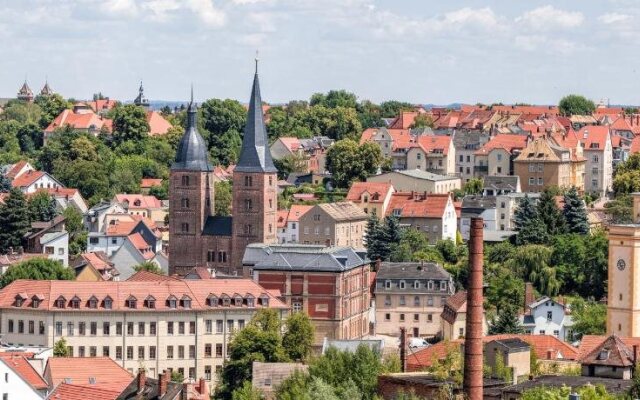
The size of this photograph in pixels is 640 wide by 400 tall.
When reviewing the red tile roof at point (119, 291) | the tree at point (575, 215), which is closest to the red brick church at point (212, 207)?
the red tile roof at point (119, 291)

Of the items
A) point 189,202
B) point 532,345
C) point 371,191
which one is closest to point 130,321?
point 532,345

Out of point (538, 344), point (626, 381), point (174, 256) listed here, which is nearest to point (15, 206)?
point (174, 256)

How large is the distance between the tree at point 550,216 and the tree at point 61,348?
3811 centimetres

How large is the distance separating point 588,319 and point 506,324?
5.64m

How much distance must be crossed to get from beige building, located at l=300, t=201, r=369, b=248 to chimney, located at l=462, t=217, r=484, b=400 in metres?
59.2

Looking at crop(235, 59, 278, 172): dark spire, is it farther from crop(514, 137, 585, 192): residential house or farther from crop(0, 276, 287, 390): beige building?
Result: crop(514, 137, 585, 192): residential house

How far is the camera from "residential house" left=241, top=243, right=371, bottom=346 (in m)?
98.5

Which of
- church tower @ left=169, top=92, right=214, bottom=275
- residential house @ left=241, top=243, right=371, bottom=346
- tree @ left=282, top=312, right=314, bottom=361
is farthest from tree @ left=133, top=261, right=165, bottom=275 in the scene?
tree @ left=282, top=312, right=314, bottom=361

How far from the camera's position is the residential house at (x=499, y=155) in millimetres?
147000

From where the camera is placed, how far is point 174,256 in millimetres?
113375

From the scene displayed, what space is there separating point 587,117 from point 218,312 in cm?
9978

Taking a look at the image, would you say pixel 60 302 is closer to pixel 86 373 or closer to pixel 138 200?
pixel 86 373

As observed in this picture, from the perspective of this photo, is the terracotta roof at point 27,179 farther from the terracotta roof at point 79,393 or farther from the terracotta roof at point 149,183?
the terracotta roof at point 79,393

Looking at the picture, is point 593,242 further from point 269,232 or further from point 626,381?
point 626,381
